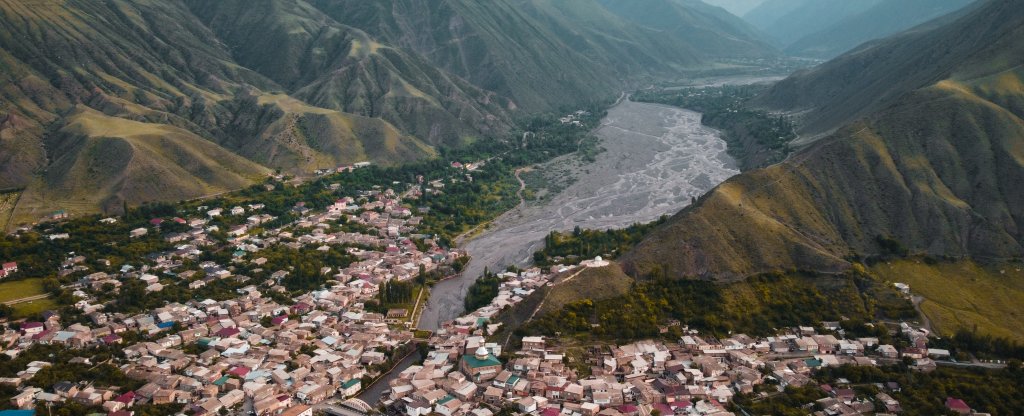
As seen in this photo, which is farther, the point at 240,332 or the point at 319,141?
the point at 319,141

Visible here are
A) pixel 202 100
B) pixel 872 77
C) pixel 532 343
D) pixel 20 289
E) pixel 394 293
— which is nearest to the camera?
pixel 532 343

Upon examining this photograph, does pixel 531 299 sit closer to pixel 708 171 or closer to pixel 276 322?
pixel 276 322

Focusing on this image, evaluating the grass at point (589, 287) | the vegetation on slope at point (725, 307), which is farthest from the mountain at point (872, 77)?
the grass at point (589, 287)

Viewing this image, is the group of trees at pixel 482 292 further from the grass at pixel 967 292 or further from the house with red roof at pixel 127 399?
the grass at pixel 967 292

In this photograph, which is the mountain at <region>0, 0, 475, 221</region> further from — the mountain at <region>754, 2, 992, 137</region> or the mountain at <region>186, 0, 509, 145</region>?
the mountain at <region>754, 2, 992, 137</region>

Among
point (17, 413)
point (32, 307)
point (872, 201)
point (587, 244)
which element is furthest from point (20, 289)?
point (872, 201)

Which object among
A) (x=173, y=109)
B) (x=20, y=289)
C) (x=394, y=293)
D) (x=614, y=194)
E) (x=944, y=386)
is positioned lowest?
(x=394, y=293)

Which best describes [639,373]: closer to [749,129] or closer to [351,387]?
[351,387]

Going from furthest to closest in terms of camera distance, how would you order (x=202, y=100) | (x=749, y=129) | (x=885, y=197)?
(x=749, y=129) < (x=202, y=100) < (x=885, y=197)
